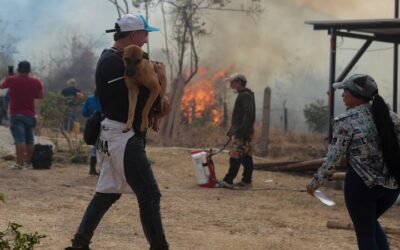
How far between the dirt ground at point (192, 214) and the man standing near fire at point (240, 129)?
0.36 m

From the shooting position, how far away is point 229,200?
9414 mm

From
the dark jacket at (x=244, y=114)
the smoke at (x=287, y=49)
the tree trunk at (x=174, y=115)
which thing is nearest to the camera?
the dark jacket at (x=244, y=114)

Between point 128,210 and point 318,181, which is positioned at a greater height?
point 318,181

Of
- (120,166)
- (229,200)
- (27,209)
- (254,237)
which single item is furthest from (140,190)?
(229,200)

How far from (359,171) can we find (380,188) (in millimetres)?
183

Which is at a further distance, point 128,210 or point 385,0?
point 385,0

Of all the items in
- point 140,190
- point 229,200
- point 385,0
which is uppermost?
point 385,0

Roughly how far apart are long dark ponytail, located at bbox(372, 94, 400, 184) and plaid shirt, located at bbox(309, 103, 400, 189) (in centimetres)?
3

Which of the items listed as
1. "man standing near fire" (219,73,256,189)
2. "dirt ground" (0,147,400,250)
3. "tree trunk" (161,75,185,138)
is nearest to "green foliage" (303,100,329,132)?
"tree trunk" (161,75,185,138)

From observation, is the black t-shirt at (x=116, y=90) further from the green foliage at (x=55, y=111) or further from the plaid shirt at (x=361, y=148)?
the green foliage at (x=55, y=111)

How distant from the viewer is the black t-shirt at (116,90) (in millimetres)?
5156

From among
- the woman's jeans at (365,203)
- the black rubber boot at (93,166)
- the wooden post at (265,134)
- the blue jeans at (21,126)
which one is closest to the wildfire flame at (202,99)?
the wooden post at (265,134)

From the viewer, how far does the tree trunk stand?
17692mm

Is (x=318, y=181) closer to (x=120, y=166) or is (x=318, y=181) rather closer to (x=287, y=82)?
(x=120, y=166)
